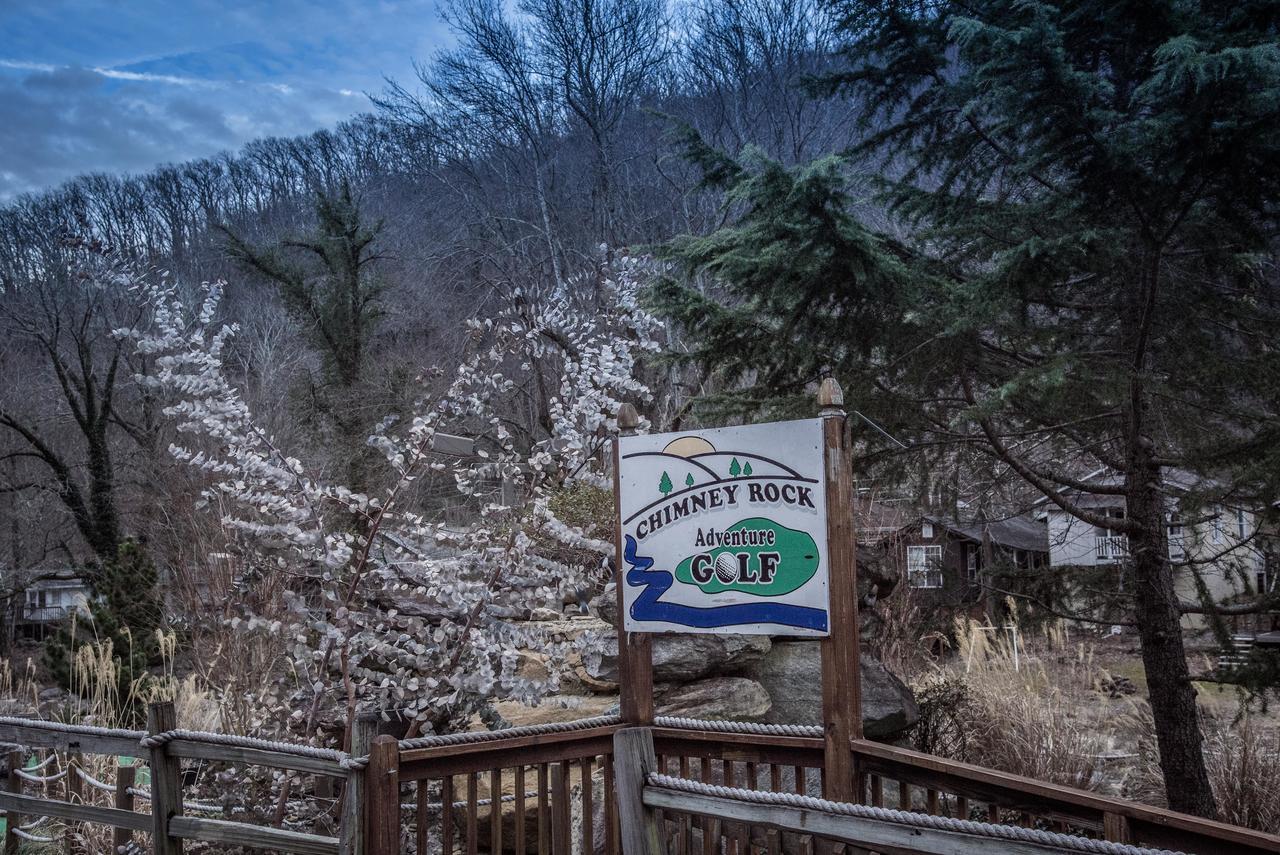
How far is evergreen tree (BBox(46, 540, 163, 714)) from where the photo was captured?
8.98 m

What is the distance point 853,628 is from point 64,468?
1715 centimetres

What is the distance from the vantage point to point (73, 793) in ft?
17.3

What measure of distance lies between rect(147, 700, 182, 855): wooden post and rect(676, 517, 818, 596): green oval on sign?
7.17 ft

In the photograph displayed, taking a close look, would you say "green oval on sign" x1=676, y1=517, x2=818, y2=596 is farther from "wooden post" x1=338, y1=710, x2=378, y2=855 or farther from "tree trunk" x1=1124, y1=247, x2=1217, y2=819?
"tree trunk" x1=1124, y1=247, x2=1217, y2=819

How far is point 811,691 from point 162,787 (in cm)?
361

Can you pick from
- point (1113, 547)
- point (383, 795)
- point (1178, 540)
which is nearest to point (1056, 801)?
point (383, 795)

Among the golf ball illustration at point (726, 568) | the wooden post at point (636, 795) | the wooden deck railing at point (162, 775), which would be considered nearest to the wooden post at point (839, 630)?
the golf ball illustration at point (726, 568)

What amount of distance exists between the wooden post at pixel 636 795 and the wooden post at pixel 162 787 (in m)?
2.33

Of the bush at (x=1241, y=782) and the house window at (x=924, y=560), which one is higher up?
the house window at (x=924, y=560)

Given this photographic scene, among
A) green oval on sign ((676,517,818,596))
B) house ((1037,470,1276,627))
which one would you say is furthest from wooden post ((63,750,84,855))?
house ((1037,470,1276,627))

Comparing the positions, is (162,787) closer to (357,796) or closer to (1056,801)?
(357,796)

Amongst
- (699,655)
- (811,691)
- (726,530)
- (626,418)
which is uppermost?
(626,418)

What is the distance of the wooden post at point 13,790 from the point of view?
4.84 metres

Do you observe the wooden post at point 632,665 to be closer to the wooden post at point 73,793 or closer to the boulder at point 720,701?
the boulder at point 720,701
